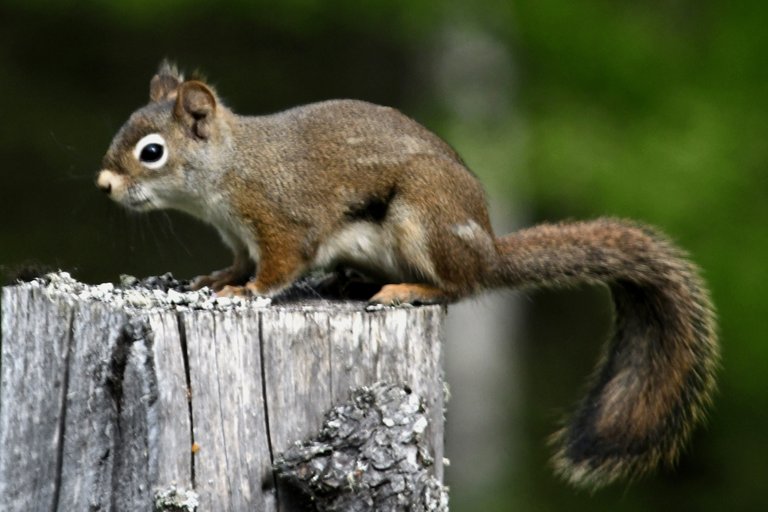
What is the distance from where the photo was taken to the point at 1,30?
29.2 feet

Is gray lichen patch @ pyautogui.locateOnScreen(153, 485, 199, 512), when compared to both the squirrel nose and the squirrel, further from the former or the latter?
the squirrel nose

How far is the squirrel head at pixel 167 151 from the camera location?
3.86 m

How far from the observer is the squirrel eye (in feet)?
12.7

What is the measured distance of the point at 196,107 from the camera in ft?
12.9

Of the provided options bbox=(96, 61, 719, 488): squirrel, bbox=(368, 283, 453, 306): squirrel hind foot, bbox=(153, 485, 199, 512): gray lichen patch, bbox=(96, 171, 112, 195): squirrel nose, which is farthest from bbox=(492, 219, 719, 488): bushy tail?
bbox=(153, 485, 199, 512): gray lichen patch

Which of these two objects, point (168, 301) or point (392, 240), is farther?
point (392, 240)

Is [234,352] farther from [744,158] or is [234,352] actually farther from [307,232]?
[744,158]

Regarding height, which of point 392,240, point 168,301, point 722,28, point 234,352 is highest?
point 722,28

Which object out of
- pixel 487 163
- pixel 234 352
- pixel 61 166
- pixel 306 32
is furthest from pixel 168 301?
pixel 61 166

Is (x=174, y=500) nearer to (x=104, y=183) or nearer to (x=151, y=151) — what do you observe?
(x=104, y=183)

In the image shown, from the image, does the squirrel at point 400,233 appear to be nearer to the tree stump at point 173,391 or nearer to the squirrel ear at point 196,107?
the squirrel ear at point 196,107

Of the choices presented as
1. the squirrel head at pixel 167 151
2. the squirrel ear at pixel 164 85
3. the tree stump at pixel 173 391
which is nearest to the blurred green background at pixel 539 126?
the squirrel ear at pixel 164 85

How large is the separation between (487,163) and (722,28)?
157cm

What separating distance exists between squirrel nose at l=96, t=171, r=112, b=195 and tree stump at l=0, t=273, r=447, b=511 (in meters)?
0.67
